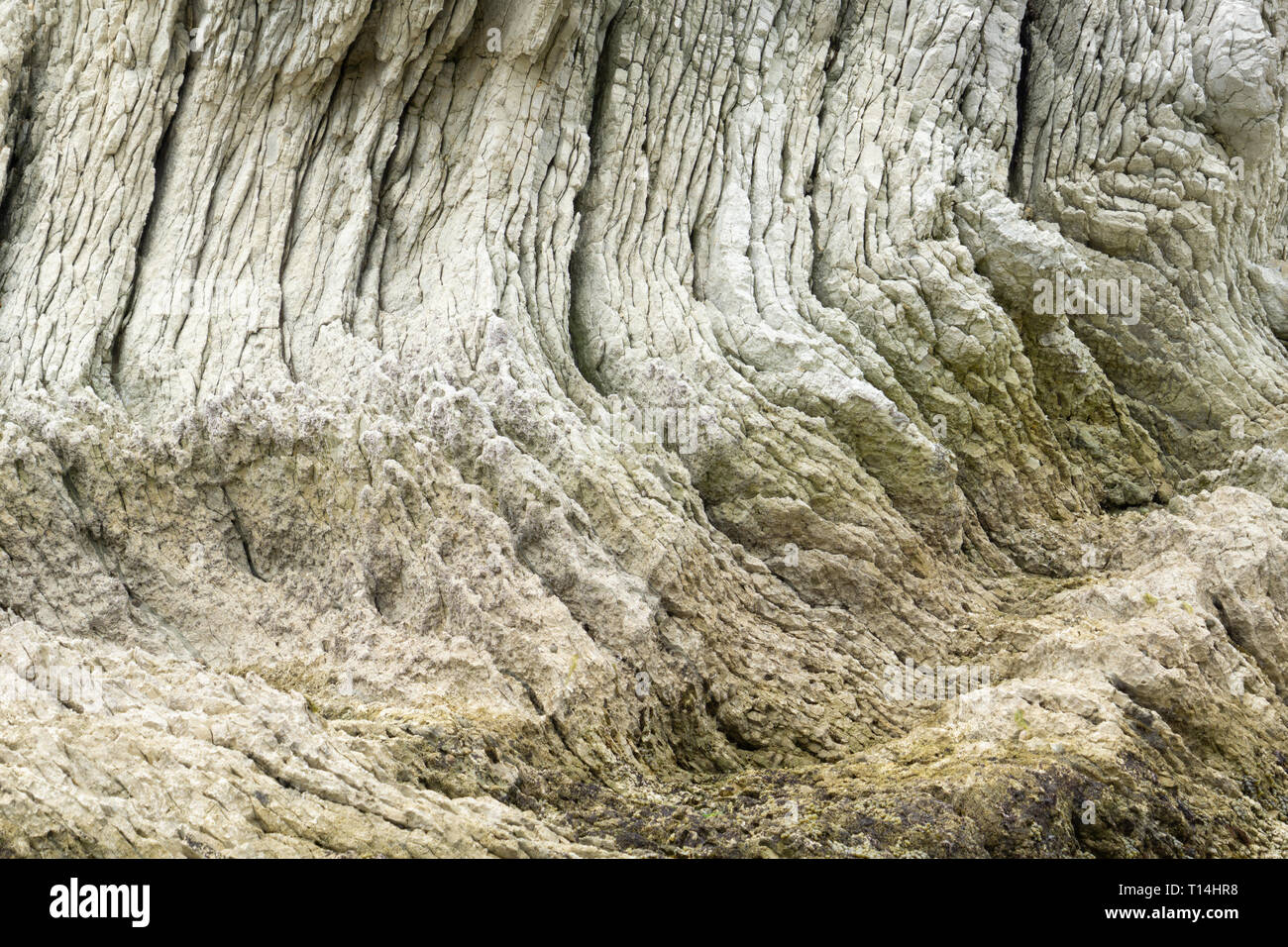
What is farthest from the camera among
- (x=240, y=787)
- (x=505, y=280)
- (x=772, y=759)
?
(x=505, y=280)

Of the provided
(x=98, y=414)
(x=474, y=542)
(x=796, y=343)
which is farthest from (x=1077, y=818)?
(x=98, y=414)

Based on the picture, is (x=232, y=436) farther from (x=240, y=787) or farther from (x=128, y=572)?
(x=240, y=787)

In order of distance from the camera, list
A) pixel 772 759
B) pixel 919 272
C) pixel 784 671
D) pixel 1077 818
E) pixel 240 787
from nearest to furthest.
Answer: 1. pixel 240 787
2. pixel 1077 818
3. pixel 772 759
4. pixel 784 671
5. pixel 919 272

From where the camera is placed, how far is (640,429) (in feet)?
46.6

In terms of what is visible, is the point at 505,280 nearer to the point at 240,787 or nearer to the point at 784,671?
the point at 784,671

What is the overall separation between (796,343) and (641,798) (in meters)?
6.70

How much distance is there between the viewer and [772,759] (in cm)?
1159

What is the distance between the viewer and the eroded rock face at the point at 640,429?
9.84 meters

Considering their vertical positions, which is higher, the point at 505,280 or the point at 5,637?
the point at 505,280

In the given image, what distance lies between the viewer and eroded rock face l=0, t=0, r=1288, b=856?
32.3 ft

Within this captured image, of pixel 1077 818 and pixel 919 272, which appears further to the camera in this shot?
pixel 919 272

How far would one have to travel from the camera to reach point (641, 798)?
10.0m

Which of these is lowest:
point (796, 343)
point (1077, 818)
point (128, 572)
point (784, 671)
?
point (1077, 818)

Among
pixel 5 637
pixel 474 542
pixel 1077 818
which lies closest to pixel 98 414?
pixel 5 637
